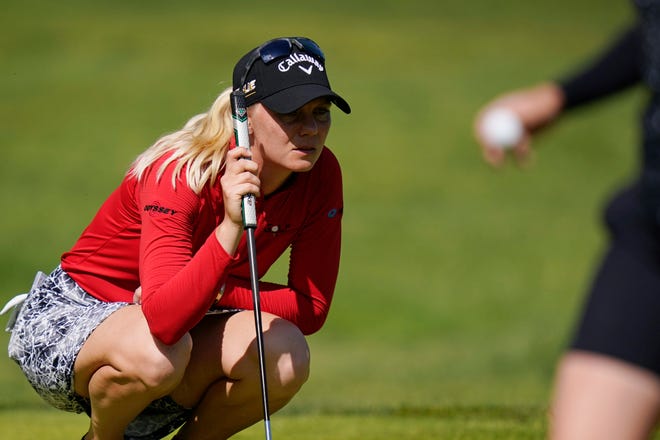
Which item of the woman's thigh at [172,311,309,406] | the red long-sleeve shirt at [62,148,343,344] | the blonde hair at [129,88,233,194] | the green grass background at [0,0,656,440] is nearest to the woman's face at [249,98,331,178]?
the blonde hair at [129,88,233,194]

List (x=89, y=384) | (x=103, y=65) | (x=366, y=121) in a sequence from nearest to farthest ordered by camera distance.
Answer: (x=89, y=384)
(x=366, y=121)
(x=103, y=65)

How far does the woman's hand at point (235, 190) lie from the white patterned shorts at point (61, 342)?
64 cm

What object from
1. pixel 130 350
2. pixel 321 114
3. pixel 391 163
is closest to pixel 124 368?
pixel 130 350

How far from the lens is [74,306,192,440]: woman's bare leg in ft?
14.5

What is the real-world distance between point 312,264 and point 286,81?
2.46 feet

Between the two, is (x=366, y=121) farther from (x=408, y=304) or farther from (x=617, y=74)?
(x=617, y=74)

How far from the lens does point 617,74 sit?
299 cm

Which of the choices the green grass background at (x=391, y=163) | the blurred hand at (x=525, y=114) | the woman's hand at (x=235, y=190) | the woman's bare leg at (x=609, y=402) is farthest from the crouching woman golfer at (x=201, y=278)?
the green grass background at (x=391, y=163)

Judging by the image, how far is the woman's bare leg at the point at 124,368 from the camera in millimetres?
4430

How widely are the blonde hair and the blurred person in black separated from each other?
5.79 feet

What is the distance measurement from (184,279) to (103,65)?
2360 cm

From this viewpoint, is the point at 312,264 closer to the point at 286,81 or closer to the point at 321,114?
the point at 321,114

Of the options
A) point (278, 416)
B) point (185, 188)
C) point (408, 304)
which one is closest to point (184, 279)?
point (185, 188)

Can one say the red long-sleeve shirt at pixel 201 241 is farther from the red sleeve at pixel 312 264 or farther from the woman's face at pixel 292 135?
the woman's face at pixel 292 135
